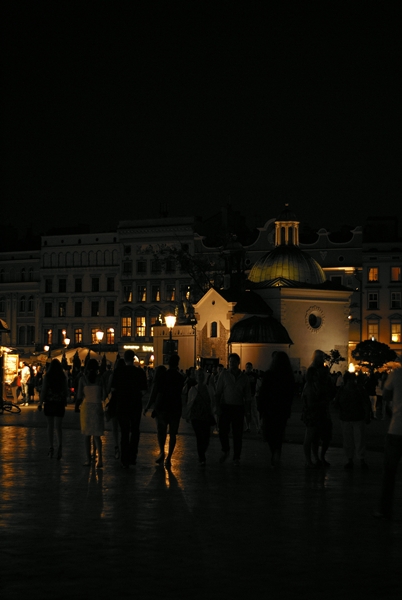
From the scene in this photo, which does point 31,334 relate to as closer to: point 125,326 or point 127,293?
point 125,326

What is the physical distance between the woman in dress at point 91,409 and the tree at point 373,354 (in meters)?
51.3

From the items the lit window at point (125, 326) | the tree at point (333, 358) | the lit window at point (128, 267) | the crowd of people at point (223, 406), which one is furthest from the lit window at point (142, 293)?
the crowd of people at point (223, 406)

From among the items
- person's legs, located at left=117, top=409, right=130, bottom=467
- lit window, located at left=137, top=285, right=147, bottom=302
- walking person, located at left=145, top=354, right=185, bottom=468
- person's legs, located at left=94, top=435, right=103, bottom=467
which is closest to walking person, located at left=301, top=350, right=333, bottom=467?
walking person, located at left=145, top=354, right=185, bottom=468

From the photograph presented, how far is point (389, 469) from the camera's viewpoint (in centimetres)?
1163

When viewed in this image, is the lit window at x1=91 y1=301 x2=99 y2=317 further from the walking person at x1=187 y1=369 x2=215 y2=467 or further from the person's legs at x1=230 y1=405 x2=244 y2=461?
the walking person at x1=187 y1=369 x2=215 y2=467

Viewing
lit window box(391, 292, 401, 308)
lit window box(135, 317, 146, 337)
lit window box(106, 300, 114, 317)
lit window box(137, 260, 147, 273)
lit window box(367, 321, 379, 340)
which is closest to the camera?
lit window box(367, 321, 379, 340)

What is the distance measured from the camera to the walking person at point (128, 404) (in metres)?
17.4

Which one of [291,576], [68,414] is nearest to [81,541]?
[291,576]

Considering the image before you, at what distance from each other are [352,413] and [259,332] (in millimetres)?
52826

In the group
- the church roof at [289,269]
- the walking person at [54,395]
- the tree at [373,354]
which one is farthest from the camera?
the church roof at [289,269]

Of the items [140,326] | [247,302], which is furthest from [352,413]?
[140,326]

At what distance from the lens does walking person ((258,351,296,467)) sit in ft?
58.5

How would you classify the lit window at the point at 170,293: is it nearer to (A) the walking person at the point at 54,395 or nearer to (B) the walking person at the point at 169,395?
(A) the walking person at the point at 54,395

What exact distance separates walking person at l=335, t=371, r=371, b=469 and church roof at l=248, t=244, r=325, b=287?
56128mm
